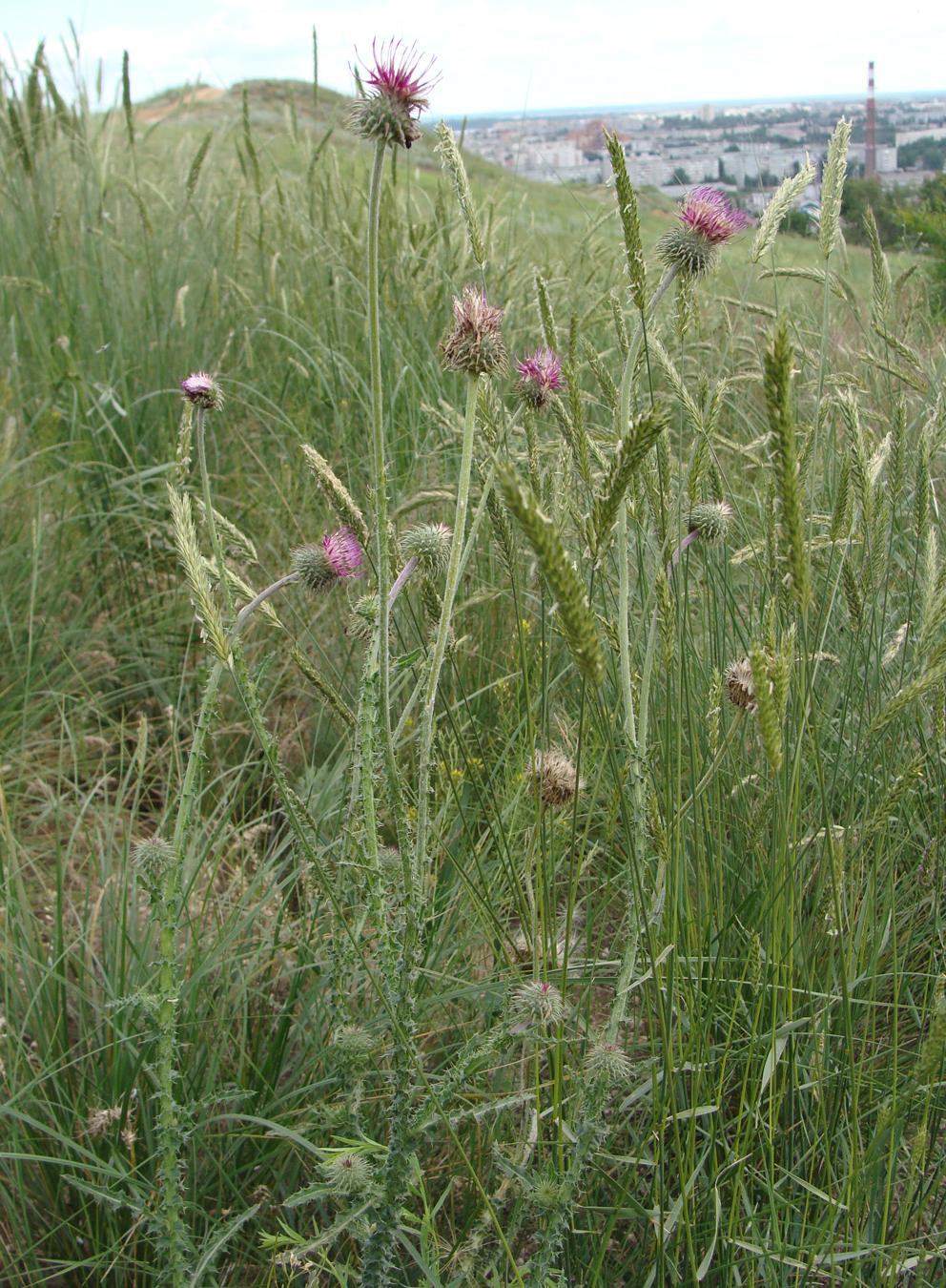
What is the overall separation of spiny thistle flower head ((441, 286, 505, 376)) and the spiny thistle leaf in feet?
1.81

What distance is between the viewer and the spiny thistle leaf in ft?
2.30

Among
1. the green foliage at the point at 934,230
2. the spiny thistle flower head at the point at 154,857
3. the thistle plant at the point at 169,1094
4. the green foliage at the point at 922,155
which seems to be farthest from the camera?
the green foliage at the point at 922,155

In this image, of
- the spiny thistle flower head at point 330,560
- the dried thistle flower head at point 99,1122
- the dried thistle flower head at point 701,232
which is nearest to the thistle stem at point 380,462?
the spiny thistle flower head at point 330,560

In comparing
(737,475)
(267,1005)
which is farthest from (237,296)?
(267,1005)

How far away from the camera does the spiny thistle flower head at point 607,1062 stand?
46.1 inches

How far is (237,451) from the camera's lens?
3.82 metres

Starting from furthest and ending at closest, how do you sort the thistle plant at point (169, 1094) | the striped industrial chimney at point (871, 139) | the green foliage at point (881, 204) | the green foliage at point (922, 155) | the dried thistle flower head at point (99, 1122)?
the striped industrial chimney at point (871, 139), the green foliage at point (922, 155), the green foliage at point (881, 204), the dried thistle flower head at point (99, 1122), the thistle plant at point (169, 1094)

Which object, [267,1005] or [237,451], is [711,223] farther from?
[237,451]

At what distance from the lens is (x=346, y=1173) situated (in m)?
1.20

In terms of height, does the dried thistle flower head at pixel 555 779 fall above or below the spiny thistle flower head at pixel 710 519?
below

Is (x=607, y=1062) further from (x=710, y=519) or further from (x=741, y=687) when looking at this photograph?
(x=710, y=519)

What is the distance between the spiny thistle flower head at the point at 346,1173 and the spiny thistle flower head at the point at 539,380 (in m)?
0.98

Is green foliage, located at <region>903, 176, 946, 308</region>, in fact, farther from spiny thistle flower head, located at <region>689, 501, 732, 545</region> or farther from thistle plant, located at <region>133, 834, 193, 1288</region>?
thistle plant, located at <region>133, 834, 193, 1288</region>

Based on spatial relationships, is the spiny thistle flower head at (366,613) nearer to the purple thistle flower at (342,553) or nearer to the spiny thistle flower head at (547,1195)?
the purple thistle flower at (342,553)
